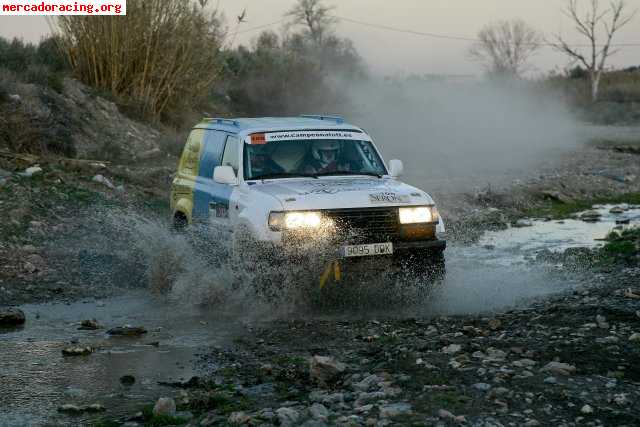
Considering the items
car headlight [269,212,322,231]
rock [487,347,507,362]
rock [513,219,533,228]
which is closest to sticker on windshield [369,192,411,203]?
car headlight [269,212,322,231]

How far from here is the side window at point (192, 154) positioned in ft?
35.8

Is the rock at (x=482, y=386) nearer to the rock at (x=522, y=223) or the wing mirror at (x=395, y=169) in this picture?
the wing mirror at (x=395, y=169)

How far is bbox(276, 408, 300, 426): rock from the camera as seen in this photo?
5.07 metres

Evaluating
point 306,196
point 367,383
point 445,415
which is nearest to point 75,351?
point 306,196

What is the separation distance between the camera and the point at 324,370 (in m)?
6.04

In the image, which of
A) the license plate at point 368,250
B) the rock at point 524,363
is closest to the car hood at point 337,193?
the license plate at point 368,250

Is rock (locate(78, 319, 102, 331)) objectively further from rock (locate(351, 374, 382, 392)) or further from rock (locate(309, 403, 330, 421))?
rock (locate(309, 403, 330, 421))

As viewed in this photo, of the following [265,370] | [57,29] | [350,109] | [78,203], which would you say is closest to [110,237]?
[78,203]

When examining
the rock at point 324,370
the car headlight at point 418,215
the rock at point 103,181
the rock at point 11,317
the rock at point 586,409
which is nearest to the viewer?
Result: the rock at point 586,409

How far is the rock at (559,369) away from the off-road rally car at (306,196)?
285 centimetres

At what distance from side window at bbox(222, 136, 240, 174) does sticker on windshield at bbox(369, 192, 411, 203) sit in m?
1.71

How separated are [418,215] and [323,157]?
1489mm

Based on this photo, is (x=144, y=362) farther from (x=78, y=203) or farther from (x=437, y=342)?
(x=78, y=203)

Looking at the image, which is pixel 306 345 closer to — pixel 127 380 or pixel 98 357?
pixel 127 380
